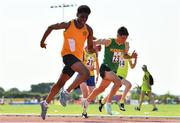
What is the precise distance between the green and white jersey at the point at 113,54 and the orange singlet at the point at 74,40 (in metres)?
4.33

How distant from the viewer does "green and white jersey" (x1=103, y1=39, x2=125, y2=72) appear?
1659 cm

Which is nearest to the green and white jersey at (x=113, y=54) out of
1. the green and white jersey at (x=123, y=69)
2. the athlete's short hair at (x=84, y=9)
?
the green and white jersey at (x=123, y=69)

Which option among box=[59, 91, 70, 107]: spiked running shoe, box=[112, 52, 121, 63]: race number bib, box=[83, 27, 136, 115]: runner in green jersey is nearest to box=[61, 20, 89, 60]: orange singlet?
box=[59, 91, 70, 107]: spiked running shoe

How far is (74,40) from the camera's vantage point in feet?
39.8

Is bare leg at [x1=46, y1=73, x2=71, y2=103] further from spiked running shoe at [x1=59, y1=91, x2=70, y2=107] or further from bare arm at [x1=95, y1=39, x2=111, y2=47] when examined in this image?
bare arm at [x1=95, y1=39, x2=111, y2=47]

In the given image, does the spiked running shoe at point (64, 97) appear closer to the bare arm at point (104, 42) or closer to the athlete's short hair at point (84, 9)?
the athlete's short hair at point (84, 9)

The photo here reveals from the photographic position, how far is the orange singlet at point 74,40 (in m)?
12.1

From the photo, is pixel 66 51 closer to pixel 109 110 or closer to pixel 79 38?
pixel 79 38

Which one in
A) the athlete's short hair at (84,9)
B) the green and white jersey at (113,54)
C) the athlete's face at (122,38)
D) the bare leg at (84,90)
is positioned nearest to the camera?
the athlete's short hair at (84,9)

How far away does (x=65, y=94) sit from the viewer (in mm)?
12562

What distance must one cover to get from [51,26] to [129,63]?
782cm

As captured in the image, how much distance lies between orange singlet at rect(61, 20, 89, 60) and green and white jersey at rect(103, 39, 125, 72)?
433 cm

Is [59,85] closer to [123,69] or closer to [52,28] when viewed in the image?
[52,28]

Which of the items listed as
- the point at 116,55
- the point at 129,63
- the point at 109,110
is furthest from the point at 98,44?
the point at 129,63
